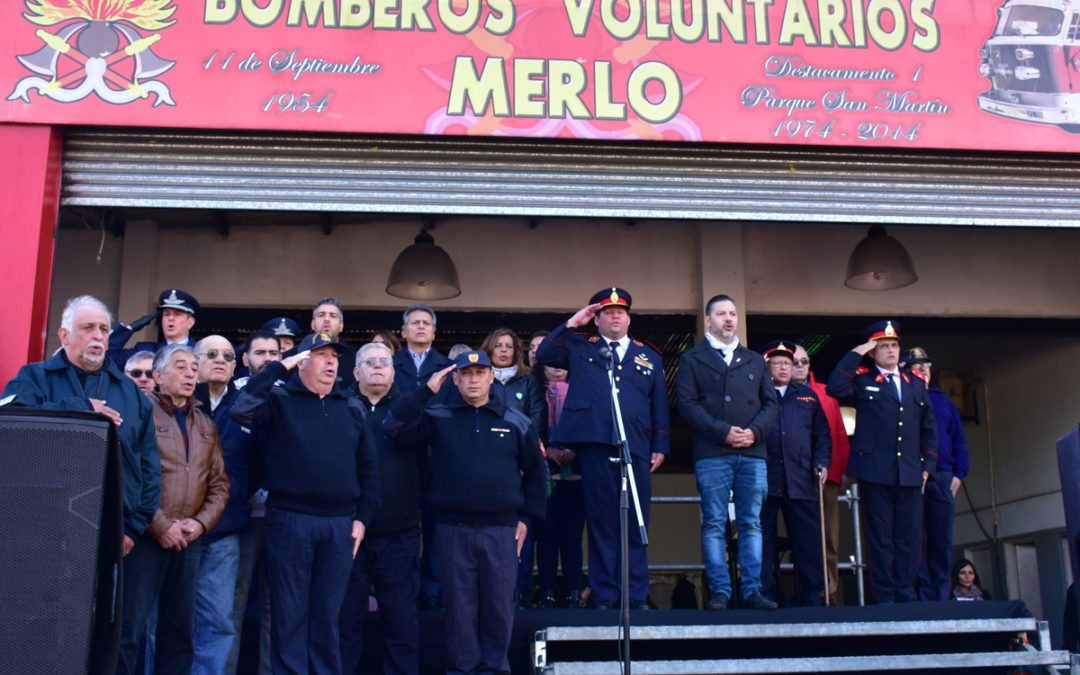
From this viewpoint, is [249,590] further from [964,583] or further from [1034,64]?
[964,583]

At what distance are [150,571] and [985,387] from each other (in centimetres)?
968

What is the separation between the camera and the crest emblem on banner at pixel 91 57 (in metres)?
6.75

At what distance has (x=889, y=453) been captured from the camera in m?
7.05

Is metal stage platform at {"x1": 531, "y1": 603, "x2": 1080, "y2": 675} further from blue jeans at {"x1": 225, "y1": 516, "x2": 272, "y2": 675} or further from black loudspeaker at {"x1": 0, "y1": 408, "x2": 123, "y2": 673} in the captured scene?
black loudspeaker at {"x1": 0, "y1": 408, "x2": 123, "y2": 673}

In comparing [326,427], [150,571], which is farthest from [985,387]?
[150,571]

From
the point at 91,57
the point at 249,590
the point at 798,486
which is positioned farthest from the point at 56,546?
the point at 798,486

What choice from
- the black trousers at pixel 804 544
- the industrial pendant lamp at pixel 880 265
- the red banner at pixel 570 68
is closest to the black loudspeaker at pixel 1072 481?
the black trousers at pixel 804 544

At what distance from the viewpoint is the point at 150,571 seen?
506cm

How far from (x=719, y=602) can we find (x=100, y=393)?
3584 millimetres

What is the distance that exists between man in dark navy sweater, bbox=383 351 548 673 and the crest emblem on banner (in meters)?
2.72

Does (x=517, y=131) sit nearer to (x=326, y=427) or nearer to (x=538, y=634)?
(x=326, y=427)

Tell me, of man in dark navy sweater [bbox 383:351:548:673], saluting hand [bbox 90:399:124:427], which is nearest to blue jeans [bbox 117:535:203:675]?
saluting hand [bbox 90:399:124:427]

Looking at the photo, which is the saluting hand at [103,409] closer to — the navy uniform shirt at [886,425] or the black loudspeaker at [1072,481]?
the black loudspeaker at [1072,481]

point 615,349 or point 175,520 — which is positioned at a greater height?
point 615,349
